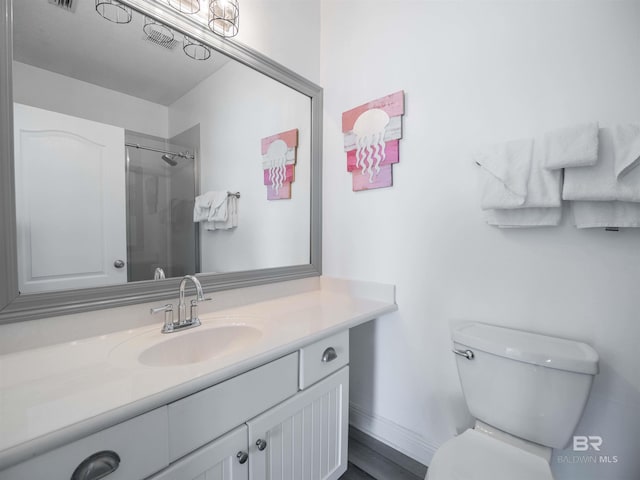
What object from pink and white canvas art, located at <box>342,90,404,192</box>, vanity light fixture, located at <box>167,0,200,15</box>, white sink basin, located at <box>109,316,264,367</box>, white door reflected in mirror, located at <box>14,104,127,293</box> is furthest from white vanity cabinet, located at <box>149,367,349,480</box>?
vanity light fixture, located at <box>167,0,200,15</box>

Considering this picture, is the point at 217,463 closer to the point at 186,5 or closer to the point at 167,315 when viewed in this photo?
the point at 167,315

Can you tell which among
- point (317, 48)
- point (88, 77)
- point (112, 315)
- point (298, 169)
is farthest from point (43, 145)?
point (317, 48)

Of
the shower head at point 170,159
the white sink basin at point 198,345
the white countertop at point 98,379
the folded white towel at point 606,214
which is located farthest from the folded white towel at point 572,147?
the shower head at point 170,159

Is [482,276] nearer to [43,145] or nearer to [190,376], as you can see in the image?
[190,376]

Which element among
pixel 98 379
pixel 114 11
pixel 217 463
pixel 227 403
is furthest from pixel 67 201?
pixel 217 463

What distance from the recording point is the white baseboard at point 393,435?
1.36 meters

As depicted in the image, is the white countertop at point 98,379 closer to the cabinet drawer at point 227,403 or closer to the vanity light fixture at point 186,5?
the cabinet drawer at point 227,403

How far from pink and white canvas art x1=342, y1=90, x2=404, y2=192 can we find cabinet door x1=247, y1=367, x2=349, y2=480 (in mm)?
956

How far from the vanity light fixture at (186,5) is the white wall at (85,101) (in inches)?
15.4

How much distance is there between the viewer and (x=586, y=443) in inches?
38.9

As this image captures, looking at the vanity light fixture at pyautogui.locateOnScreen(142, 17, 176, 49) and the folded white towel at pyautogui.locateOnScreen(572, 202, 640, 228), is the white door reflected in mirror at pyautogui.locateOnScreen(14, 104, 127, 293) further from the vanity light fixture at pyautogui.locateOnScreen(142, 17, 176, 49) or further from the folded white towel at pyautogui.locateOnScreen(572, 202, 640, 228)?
the folded white towel at pyautogui.locateOnScreen(572, 202, 640, 228)

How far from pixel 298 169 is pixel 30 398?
142 cm

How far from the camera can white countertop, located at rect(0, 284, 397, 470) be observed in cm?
53

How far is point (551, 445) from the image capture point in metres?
0.92
